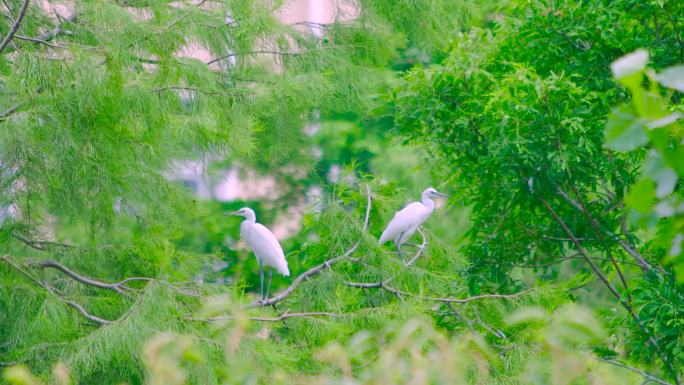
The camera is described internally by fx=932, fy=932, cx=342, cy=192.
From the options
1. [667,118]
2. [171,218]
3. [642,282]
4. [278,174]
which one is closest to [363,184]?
[171,218]

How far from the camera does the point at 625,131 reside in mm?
581

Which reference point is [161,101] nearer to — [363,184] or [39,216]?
[39,216]

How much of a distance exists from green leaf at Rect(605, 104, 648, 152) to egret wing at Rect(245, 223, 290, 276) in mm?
2677

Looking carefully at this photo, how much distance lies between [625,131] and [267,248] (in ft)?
8.99

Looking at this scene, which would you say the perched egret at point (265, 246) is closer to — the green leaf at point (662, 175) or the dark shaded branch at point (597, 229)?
the dark shaded branch at point (597, 229)

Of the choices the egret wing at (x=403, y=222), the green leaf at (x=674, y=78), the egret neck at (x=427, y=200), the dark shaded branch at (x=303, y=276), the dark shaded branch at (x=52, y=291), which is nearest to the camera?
the green leaf at (x=674, y=78)

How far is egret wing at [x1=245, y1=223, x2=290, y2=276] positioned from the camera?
10.7ft

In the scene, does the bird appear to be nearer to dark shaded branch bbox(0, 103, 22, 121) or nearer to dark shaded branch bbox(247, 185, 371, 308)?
dark shaded branch bbox(247, 185, 371, 308)

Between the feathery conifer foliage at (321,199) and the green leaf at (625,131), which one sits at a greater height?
the green leaf at (625,131)

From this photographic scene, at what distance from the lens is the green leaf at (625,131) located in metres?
0.58

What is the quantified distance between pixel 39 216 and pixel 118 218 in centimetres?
27

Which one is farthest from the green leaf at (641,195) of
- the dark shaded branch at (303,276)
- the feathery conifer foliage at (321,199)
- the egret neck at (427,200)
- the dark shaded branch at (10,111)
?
the egret neck at (427,200)

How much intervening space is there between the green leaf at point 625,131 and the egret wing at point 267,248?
268 centimetres

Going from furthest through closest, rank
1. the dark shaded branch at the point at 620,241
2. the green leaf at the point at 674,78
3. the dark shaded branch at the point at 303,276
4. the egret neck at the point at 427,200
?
1. the egret neck at the point at 427,200
2. the dark shaded branch at the point at 620,241
3. the dark shaded branch at the point at 303,276
4. the green leaf at the point at 674,78
